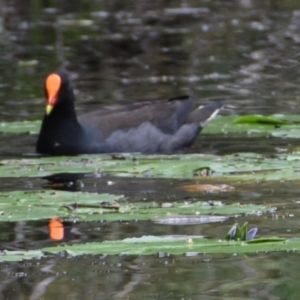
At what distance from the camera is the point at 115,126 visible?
9172 millimetres

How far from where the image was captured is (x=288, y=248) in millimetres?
4602

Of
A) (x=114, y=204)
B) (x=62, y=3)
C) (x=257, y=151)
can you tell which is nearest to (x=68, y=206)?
(x=114, y=204)

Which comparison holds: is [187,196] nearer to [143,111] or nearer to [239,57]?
[143,111]

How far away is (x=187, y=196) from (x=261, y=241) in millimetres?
1700

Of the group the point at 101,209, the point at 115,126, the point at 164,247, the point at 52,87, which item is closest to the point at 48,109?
the point at 52,87

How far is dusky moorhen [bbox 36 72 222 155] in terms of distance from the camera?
29.3 feet

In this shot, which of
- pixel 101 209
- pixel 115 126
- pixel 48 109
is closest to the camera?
pixel 101 209

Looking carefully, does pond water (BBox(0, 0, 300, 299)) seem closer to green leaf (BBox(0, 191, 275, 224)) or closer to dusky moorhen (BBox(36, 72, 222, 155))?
green leaf (BBox(0, 191, 275, 224))

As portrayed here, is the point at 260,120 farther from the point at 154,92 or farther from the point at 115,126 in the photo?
the point at 154,92

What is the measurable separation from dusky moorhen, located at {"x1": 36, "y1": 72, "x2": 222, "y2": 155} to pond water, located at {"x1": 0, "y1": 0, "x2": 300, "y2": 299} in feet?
0.70

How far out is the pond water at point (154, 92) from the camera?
436 cm

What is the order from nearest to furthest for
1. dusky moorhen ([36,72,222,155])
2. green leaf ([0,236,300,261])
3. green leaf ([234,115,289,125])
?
1. green leaf ([0,236,300,261])
2. dusky moorhen ([36,72,222,155])
3. green leaf ([234,115,289,125])

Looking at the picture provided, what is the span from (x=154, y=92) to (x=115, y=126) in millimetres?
3205

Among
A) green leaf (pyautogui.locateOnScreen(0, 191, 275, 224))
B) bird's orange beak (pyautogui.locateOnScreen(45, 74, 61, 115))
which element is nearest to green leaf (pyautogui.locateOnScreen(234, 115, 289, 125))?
bird's orange beak (pyautogui.locateOnScreen(45, 74, 61, 115))
